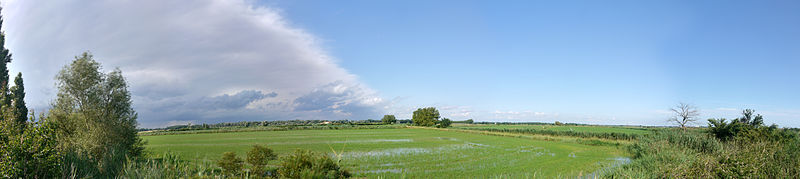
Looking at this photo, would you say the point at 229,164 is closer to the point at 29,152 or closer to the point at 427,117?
the point at 29,152

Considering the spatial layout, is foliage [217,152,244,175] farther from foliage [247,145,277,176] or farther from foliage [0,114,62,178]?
foliage [0,114,62,178]

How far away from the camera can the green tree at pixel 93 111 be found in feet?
49.6

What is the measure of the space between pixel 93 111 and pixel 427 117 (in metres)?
98.0

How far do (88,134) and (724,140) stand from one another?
35.7 meters

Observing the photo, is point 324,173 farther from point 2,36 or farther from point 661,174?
point 2,36

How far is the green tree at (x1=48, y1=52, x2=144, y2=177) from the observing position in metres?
15.1

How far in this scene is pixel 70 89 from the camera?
53.4 feet

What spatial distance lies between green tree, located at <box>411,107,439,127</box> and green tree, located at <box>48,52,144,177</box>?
9324cm

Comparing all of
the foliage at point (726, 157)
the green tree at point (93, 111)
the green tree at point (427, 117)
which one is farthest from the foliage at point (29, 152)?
the green tree at point (427, 117)

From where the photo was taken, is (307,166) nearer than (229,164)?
Yes

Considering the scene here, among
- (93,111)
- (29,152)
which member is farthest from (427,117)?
(29,152)

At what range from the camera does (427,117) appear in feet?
364

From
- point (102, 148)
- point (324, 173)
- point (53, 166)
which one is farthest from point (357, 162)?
point (53, 166)

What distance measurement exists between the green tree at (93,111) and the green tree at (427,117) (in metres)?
93.2
